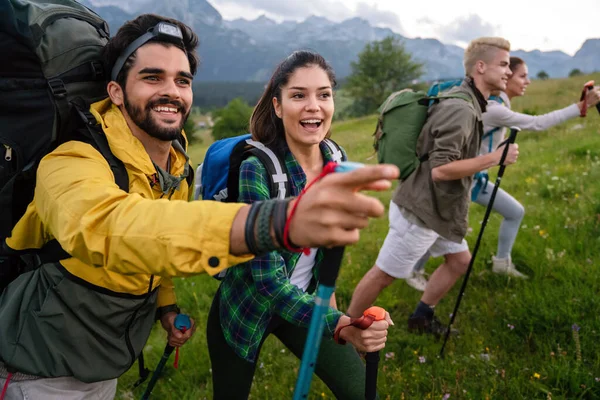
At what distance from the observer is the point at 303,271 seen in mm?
3170

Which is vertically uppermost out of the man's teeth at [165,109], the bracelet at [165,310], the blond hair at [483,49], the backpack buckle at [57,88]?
the blond hair at [483,49]

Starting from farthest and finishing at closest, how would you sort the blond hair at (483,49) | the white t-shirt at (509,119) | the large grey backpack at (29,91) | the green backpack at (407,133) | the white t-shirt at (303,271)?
the white t-shirt at (509,119)
the blond hair at (483,49)
the green backpack at (407,133)
the white t-shirt at (303,271)
the large grey backpack at (29,91)

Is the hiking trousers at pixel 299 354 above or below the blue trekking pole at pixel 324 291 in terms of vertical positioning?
below

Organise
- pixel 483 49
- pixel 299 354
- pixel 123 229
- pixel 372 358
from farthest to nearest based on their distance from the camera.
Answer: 1. pixel 483 49
2. pixel 299 354
3. pixel 372 358
4. pixel 123 229

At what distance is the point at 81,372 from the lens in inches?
89.5

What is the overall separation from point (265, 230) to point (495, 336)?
385cm

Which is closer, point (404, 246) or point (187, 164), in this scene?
point (187, 164)

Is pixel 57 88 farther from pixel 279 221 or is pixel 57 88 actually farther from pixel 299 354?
pixel 299 354

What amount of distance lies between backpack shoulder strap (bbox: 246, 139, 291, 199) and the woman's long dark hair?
0.71 ft

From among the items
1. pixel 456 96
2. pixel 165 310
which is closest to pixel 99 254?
pixel 165 310

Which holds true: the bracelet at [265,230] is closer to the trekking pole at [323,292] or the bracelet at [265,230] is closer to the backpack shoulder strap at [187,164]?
the trekking pole at [323,292]

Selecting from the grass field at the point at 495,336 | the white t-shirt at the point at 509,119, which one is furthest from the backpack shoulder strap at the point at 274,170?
the white t-shirt at the point at 509,119

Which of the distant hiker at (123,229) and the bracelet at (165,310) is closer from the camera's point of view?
the distant hiker at (123,229)

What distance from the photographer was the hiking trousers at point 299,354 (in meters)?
2.88
